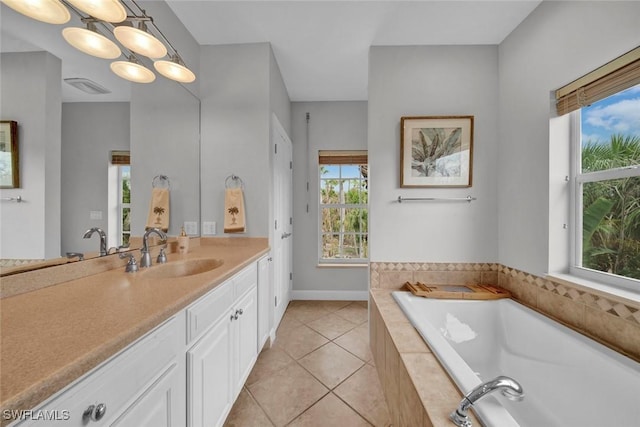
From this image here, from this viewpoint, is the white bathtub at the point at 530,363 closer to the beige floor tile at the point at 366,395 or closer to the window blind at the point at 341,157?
the beige floor tile at the point at 366,395

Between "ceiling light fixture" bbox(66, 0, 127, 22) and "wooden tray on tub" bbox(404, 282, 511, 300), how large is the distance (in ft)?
7.48

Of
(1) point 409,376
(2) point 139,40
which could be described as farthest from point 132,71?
(1) point 409,376

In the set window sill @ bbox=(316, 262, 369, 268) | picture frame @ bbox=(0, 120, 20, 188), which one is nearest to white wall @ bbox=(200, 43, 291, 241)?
picture frame @ bbox=(0, 120, 20, 188)

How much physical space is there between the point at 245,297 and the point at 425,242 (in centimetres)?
147

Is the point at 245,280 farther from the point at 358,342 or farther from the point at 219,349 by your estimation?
the point at 358,342

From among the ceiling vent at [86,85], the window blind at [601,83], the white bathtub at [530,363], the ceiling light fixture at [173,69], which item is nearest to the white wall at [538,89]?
the window blind at [601,83]

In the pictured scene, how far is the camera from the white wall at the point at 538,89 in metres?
1.32

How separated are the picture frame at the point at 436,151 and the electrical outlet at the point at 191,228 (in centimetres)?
173

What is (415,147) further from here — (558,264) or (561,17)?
(558,264)

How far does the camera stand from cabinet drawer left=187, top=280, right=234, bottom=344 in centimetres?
99

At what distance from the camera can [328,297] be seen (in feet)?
10.9

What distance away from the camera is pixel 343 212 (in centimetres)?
341

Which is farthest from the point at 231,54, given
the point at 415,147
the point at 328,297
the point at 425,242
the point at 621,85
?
the point at 328,297

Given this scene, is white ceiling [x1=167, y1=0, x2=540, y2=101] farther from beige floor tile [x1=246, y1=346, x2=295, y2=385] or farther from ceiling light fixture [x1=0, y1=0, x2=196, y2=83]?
beige floor tile [x1=246, y1=346, x2=295, y2=385]
